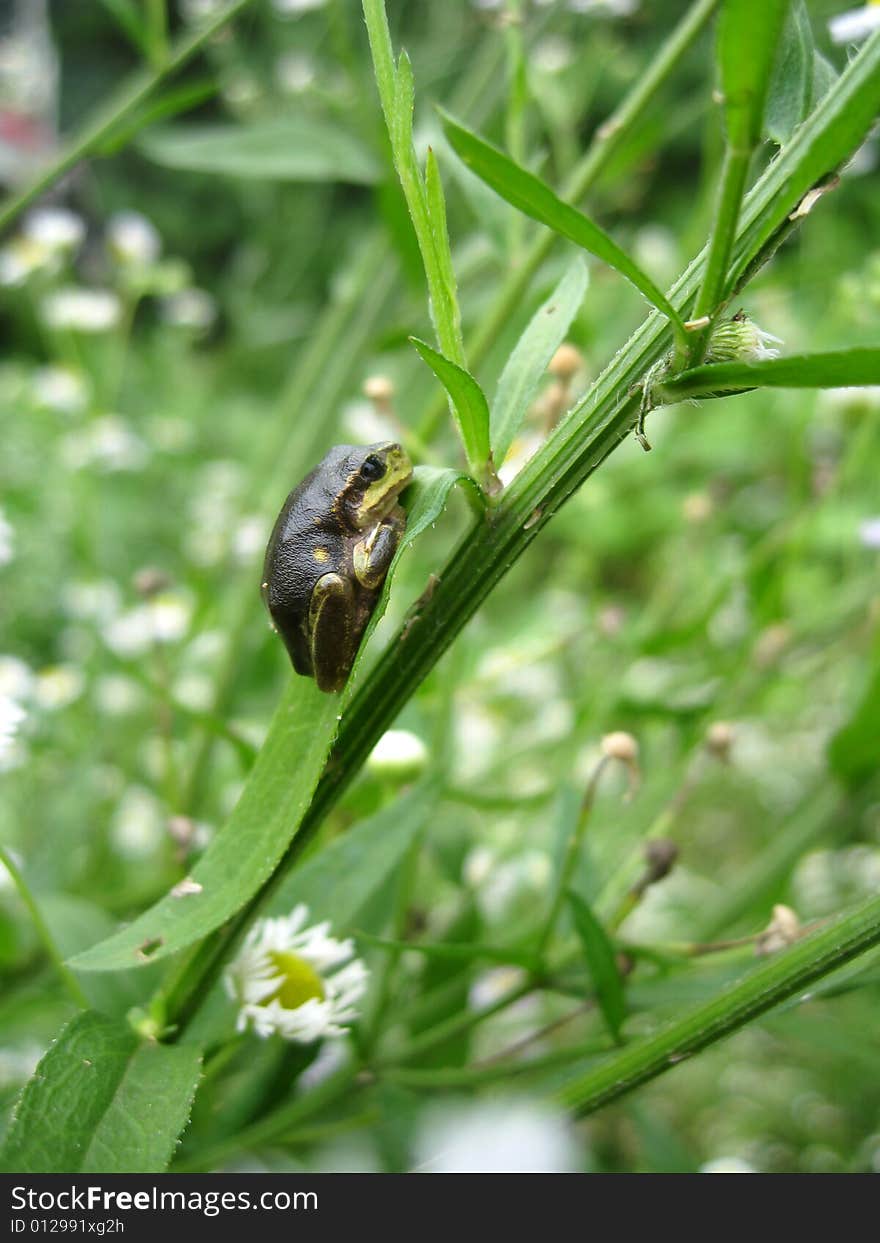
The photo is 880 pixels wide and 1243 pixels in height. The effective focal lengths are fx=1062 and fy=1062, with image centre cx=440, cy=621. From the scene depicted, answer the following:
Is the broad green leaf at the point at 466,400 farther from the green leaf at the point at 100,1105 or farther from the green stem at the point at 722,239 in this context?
the green leaf at the point at 100,1105

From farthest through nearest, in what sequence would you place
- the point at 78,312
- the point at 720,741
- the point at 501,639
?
the point at 78,312, the point at 501,639, the point at 720,741

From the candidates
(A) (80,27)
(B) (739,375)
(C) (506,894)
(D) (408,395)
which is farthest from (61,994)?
(A) (80,27)

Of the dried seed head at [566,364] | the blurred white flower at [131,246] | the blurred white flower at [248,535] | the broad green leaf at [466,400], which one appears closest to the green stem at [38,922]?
the broad green leaf at [466,400]

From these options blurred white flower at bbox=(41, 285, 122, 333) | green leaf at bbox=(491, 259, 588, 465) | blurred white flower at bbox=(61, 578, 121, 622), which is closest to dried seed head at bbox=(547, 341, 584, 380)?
green leaf at bbox=(491, 259, 588, 465)

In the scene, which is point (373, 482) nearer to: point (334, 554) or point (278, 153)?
point (334, 554)

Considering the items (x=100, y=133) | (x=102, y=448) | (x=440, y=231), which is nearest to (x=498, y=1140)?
(x=440, y=231)

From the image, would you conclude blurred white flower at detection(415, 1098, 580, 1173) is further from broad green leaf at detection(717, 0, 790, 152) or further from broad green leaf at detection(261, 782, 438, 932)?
broad green leaf at detection(717, 0, 790, 152)
